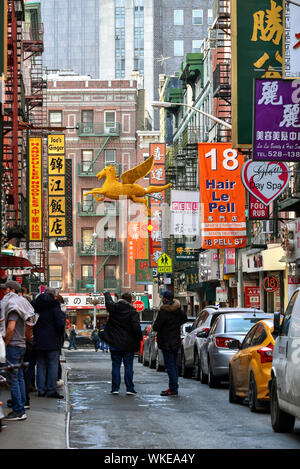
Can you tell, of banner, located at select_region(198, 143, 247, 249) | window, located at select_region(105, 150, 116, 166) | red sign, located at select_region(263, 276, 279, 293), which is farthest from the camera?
window, located at select_region(105, 150, 116, 166)

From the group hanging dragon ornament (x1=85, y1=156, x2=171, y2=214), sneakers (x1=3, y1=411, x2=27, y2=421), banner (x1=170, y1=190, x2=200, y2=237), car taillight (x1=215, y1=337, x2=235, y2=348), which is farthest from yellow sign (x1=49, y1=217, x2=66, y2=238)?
sneakers (x1=3, y1=411, x2=27, y2=421)

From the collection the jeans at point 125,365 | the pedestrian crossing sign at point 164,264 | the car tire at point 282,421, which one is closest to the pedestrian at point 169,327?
the jeans at point 125,365

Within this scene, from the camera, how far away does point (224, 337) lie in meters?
20.9

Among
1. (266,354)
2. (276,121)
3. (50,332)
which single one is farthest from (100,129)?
(266,354)

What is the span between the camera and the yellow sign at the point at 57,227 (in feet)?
174

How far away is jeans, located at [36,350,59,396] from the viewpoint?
684 inches

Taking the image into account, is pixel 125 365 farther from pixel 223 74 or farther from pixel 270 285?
pixel 223 74

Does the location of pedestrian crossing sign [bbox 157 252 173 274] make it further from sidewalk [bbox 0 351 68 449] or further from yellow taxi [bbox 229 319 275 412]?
sidewalk [bbox 0 351 68 449]

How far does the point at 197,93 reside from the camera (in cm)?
6681

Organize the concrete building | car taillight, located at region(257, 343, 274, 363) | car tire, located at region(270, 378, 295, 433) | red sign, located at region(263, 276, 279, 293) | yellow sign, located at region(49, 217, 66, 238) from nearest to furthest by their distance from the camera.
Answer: car tire, located at region(270, 378, 295, 433) → car taillight, located at region(257, 343, 274, 363) → red sign, located at region(263, 276, 279, 293) → yellow sign, located at region(49, 217, 66, 238) → the concrete building

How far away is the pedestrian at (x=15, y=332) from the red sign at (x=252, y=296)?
29.5 metres

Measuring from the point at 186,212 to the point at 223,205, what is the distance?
622cm

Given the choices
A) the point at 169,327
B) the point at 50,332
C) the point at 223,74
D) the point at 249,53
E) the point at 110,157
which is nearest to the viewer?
the point at 50,332
